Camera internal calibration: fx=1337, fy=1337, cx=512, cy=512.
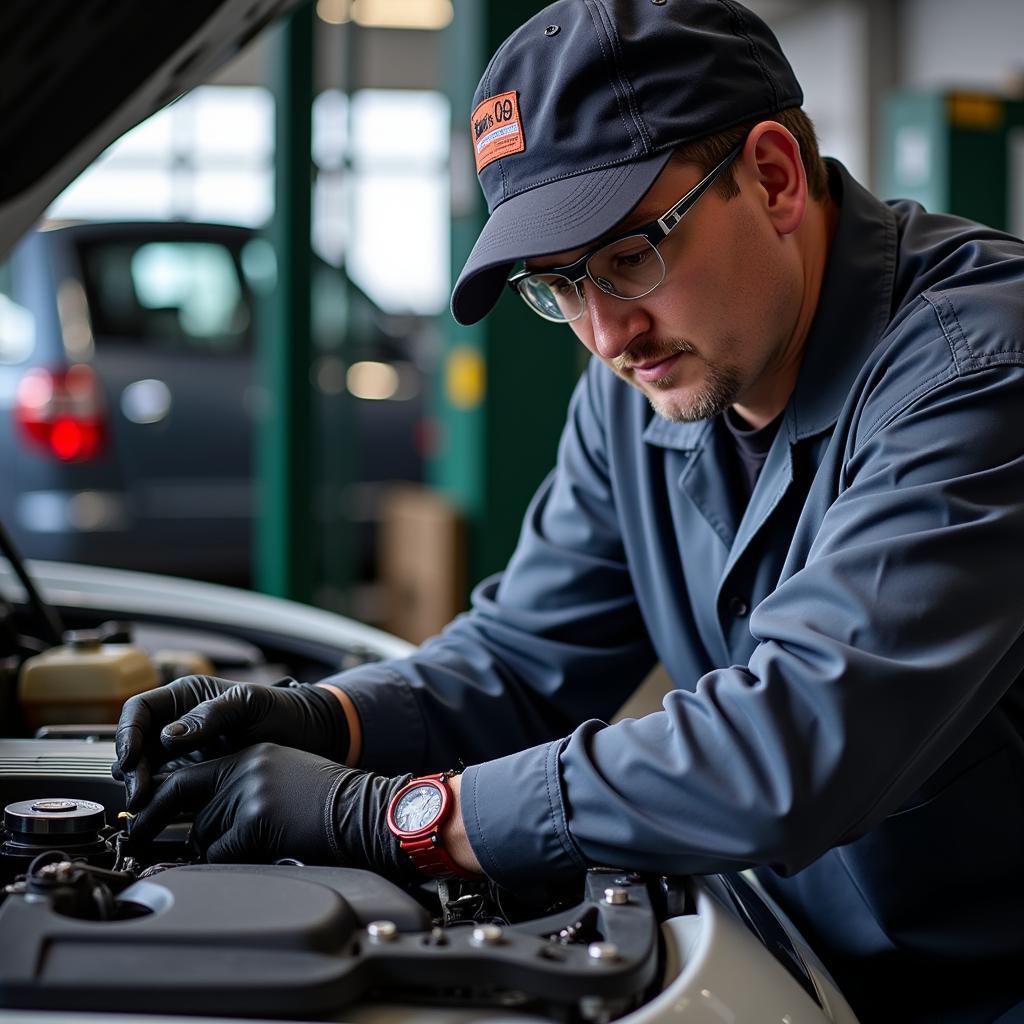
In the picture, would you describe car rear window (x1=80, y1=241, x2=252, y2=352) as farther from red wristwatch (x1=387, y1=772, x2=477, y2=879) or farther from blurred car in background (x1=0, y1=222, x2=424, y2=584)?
red wristwatch (x1=387, y1=772, x2=477, y2=879)

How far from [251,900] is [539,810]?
0.24 m

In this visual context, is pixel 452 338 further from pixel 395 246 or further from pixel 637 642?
pixel 395 246

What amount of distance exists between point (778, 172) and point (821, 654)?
0.51 m

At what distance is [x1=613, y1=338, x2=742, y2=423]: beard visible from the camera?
1.27 metres

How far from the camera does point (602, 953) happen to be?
0.85 m

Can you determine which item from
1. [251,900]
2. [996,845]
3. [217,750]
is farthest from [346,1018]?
[996,845]

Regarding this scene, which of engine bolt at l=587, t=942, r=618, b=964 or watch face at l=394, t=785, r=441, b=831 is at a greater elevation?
engine bolt at l=587, t=942, r=618, b=964

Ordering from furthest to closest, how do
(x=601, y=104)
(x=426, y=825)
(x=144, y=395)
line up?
(x=144, y=395) → (x=601, y=104) → (x=426, y=825)

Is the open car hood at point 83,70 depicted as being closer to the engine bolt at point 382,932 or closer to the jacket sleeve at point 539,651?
the jacket sleeve at point 539,651

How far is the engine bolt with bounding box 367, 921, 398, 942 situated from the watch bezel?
0.57 feet

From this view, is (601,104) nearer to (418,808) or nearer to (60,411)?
(418,808)

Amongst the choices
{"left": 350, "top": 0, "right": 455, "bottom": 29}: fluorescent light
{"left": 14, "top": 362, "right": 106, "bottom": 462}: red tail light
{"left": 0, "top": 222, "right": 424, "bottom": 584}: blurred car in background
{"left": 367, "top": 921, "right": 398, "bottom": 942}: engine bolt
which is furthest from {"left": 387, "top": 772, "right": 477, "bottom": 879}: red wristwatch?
{"left": 350, "top": 0, "right": 455, "bottom": 29}: fluorescent light

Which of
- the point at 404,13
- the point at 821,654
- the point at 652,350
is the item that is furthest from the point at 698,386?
the point at 404,13

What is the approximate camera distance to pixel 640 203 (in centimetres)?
117
